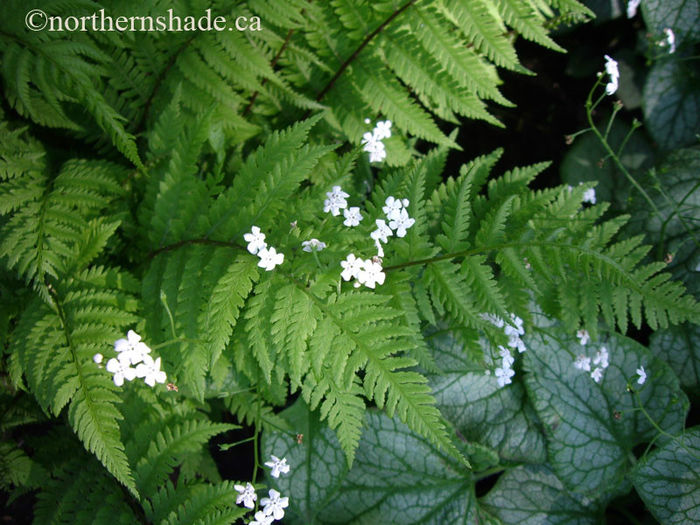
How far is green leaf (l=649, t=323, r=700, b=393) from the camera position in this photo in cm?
257

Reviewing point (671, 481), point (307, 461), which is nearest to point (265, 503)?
point (307, 461)

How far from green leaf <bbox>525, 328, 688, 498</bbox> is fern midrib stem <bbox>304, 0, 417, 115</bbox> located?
4.57ft

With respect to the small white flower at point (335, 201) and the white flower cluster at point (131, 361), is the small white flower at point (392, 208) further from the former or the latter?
the white flower cluster at point (131, 361)

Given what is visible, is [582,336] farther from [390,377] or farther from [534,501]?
[390,377]

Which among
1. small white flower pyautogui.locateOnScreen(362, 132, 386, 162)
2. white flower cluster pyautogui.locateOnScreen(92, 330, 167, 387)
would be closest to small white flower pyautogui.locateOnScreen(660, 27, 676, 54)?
small white flower pyautogui.locateOnScreen(362, 132, 386, 162)

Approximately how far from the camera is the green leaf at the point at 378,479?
2355mm

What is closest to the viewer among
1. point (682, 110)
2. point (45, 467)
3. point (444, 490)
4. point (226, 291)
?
point (226, 291)

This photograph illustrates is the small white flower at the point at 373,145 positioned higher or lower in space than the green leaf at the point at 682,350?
higher

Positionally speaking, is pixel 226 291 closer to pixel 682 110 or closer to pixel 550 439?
pixel 550 439

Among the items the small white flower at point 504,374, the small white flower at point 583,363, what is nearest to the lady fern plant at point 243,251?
the small white flower at point 504,374

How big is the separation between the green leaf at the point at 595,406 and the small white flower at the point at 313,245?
1.16 metres

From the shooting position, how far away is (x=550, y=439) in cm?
236

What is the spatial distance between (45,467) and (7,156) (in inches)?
48.5

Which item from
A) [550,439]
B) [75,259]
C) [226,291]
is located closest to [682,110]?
[550,439]
